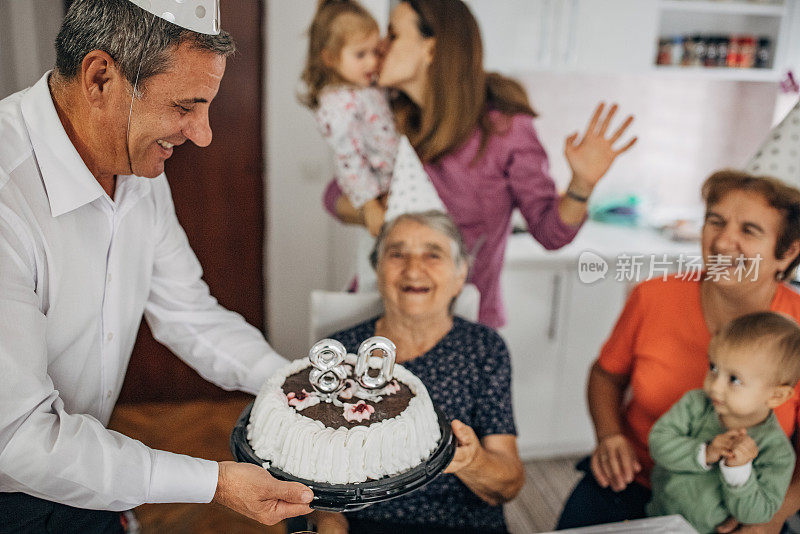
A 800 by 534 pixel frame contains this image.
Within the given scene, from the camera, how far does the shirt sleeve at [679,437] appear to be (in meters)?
1.16

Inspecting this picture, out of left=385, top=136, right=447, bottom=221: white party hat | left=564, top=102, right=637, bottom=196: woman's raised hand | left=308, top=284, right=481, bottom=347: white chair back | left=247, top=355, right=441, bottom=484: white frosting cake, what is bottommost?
left=247, top=355, right=441, bottom=484: white frosting cake

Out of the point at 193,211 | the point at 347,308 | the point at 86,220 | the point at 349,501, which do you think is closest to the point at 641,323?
the point at 347,308

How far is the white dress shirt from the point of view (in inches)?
29.5

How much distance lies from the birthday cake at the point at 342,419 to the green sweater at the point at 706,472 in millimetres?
475

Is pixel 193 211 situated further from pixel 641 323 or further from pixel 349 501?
pixel 641 323

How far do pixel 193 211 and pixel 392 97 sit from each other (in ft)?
1.72

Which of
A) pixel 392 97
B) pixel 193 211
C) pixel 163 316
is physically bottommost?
pixel 163 316

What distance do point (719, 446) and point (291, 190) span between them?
837mm

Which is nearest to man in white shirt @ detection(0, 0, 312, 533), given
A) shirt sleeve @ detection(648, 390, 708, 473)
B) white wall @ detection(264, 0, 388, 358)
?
white wall @ detection(264, 0, 388, 358)

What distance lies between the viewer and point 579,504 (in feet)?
4.67

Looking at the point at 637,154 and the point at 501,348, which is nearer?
the point at 501,348

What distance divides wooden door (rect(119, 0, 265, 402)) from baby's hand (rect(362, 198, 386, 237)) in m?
0.29

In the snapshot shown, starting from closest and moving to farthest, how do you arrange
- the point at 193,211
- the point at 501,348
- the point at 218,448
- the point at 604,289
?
the point at 218,448 → the point at 193,211 → the point at 501,348 → the point at 604,289

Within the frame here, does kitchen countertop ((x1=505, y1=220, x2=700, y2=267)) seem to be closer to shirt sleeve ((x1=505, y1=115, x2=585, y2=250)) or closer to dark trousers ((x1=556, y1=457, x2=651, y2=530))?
shirt sleeve ((x1=505, y1=115, x2=585, y2=250))
